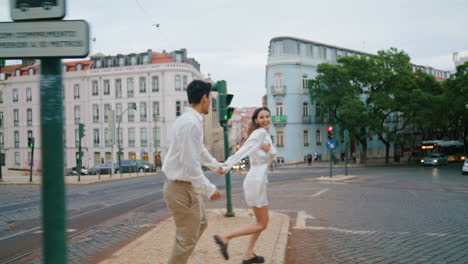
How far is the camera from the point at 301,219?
331 inches

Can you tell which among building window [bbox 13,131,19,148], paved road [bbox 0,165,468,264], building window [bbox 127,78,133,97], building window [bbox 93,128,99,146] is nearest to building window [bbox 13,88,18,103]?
building window [bbox 13,131,19,148]

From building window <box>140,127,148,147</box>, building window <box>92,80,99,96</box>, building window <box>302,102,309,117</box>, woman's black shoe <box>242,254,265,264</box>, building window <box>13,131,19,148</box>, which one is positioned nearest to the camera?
woman's black shoe <box>242,254,265,264</box>

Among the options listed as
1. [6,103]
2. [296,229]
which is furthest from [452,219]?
[6,103]

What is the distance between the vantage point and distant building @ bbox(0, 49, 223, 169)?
169 ft

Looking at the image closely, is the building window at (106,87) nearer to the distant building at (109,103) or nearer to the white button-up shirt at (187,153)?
the distant building at (109,103)

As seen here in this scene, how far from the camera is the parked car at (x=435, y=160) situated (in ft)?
127

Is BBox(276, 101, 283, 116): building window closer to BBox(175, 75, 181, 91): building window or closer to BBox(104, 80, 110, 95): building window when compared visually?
BBox(175, 75, 181, 91): building window

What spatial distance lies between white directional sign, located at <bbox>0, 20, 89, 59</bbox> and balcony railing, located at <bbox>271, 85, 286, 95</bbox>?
46302mm

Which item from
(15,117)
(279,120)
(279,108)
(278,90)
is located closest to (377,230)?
(279,120)

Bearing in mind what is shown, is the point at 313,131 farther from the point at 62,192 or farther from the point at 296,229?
the point at 62,192

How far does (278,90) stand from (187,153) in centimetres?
4539

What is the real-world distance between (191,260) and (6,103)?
61474 millimetres

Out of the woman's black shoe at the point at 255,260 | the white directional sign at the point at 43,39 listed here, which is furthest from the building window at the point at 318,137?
the white directional sign at the point at 43,39

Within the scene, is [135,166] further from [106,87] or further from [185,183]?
[185,183]
